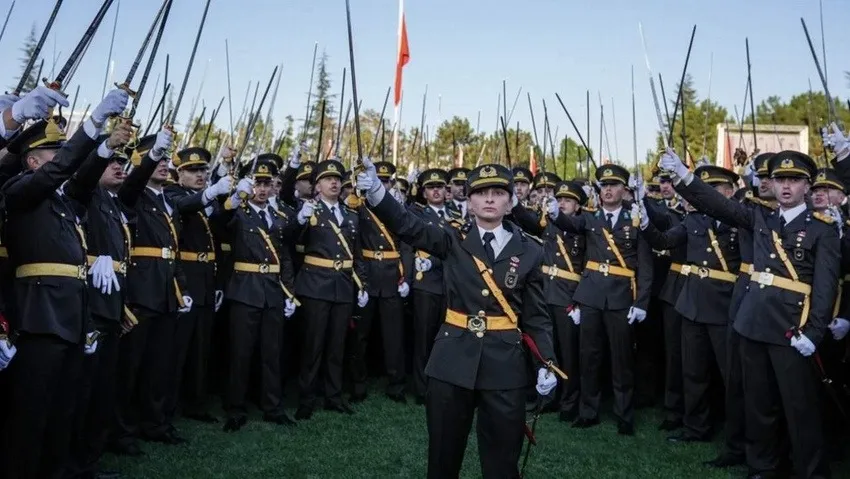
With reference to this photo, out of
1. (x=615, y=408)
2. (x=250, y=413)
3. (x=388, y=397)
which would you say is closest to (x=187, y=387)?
(x=250, y=413)

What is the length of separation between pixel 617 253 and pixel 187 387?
4944mm

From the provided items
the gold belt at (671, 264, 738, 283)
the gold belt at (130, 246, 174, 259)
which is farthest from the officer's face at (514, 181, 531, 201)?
the gold belt at (130, 246, 174, 259)

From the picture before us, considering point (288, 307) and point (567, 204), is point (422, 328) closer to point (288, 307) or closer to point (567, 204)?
point (288, 307)

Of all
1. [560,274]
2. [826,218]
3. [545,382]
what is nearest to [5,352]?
[545,382]

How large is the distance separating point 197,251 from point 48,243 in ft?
9.31

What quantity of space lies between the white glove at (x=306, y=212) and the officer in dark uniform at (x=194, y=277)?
89 cm

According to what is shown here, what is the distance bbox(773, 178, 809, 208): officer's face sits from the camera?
5.94 meters

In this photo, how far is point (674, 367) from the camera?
8.14 m

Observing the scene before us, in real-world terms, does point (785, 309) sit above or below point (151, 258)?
below

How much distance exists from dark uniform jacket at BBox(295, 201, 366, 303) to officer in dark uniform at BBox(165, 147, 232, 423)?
988mm

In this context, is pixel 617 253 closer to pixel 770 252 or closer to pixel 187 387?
pixel 770 252

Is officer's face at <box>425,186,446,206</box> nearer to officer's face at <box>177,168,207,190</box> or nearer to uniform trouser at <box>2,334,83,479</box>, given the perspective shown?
officer's face at <box>177,168,207,190</box>

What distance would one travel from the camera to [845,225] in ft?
20.5

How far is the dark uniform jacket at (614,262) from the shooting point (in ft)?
26.4
